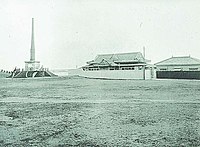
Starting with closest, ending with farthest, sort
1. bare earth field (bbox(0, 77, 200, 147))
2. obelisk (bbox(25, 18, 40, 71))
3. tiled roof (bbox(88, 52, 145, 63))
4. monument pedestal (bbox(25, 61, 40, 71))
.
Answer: bare earth field (bbox(0, 77, 200, 147)) < tiled roof (bbox(88, 52, 145, 63)) < obelisk (bbox(25, 18, 40, 71)) < monument pedestal (bbox(25, 61, 40, 71))

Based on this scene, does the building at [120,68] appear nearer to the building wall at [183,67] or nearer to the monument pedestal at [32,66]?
the building wall at [183,67]

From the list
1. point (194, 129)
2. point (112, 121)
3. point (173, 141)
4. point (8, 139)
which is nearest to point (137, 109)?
point (112, 121)

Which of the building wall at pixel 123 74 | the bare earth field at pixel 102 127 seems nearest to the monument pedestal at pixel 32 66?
the building wall at pixel 123 74

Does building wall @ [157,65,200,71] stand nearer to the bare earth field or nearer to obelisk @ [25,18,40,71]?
obelisk @ [25,18,40,71]

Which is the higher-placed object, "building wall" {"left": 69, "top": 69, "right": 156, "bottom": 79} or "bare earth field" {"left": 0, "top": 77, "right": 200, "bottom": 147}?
"building wall" {"left": 69, "top": 69, "right": 156, "bottom": 79}

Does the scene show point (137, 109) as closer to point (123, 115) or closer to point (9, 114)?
point (123, 115)

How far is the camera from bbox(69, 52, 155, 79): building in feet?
128

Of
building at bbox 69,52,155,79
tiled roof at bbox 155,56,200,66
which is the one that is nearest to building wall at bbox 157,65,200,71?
tiled roof at bbox 155,56,200,66

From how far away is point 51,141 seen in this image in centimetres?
571

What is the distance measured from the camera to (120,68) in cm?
4841

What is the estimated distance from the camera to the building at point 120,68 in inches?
1537

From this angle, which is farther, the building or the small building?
the small building

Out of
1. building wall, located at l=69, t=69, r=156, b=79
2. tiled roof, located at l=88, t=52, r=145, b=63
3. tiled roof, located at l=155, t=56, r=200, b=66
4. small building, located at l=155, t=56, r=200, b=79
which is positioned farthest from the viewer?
tiled roof, located at l=88, t=52, r=145, b=63

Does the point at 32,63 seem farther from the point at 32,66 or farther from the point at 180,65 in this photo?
the point at 180,65
